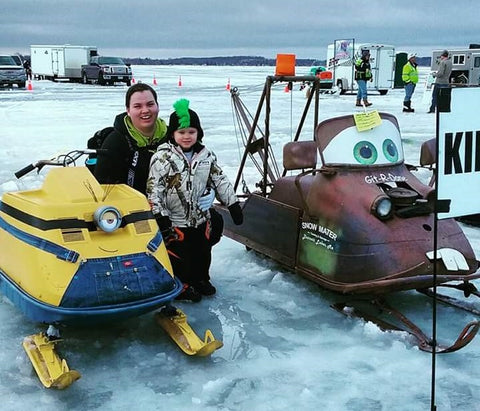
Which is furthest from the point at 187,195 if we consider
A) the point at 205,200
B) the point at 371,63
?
the point at 371,63

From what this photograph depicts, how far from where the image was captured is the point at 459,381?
3029 mm

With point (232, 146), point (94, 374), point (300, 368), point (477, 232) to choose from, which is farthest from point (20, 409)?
point (232, 146)

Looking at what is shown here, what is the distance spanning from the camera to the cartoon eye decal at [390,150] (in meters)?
3.97

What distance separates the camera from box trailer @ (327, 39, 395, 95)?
24875 mm

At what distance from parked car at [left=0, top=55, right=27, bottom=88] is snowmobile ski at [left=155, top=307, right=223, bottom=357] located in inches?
1007

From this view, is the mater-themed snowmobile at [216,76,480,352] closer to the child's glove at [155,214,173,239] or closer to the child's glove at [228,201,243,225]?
the child's glove at [228,201,243,225]

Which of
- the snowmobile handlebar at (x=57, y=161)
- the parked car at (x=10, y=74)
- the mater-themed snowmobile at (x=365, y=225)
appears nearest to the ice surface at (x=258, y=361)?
the mater-themed snowmobile at (x=365, y=225)

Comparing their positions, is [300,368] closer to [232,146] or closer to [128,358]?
[128,358]

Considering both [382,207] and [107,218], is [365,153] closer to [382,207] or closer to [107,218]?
[382,207]

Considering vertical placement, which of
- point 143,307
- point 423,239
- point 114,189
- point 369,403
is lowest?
point 369,403

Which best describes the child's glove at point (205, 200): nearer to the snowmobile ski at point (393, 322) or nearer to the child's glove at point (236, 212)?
the child's glove at point (236, 212)

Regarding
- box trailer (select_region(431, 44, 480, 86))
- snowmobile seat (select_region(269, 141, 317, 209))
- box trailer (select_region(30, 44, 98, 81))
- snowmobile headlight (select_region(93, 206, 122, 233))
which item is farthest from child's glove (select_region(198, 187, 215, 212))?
box trailer (select_region(30, 44, 98, 81))

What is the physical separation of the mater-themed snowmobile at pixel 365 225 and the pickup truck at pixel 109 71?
27311 millimetres

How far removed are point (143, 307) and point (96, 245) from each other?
0.39 m
